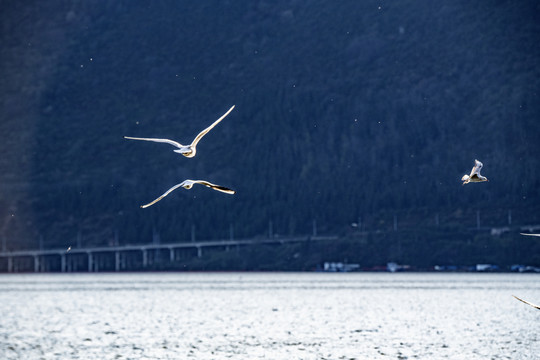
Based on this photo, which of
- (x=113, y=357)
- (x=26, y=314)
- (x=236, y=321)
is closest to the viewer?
(x=113, y=357)

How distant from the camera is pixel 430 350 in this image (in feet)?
369

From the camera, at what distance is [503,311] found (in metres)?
186

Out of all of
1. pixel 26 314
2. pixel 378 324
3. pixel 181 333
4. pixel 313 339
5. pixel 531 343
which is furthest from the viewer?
pixel 26 314

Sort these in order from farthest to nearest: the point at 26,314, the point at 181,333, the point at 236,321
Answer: the point at 26,314
the point at 236,321
the point at 181,333

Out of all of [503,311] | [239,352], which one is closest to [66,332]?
[239,352]

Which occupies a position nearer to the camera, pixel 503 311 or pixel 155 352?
pixel 155 352

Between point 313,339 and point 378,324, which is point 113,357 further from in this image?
point 378,324

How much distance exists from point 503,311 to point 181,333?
72.8 m

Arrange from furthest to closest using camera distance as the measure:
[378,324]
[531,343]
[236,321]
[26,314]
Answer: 1. [26,314]
2. [236,321]
3. [378,324]
4. [531,343]

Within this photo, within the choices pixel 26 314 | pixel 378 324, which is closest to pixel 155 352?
pixel 378 324

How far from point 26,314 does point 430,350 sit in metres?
104

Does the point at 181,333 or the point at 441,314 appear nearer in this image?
the point at 181,333

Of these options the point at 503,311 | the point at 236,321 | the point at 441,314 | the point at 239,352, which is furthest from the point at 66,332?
the point at 503,311

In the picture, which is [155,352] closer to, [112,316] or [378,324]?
[378,324]
